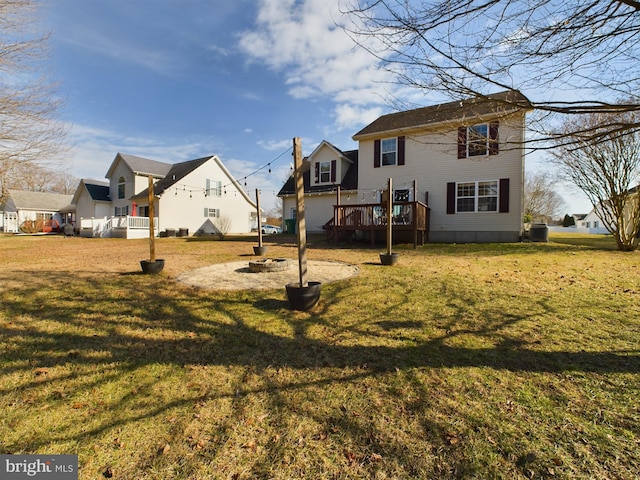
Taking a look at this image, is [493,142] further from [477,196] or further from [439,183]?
[439,183]

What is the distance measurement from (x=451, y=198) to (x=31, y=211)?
51.0 m

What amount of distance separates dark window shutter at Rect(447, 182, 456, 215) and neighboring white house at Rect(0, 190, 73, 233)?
40007mm

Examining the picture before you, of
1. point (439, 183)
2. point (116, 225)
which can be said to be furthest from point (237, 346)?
point (116, 225)

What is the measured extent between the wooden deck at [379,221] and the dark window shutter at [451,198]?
1.09 metres

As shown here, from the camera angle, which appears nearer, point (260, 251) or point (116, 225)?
point (260, 251)

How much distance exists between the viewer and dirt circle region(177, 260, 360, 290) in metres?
5.92

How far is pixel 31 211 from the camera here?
38.2 metres

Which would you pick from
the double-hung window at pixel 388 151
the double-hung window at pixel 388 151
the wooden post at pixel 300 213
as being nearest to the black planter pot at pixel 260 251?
the wooden post at pixel 300 213

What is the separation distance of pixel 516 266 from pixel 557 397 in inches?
238

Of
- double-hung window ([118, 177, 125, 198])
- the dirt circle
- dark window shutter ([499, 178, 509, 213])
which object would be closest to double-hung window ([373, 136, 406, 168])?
dark window shutter ([499, 178, 509, 213])

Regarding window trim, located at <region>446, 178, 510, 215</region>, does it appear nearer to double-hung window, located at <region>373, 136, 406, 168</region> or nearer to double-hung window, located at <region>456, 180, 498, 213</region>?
double-hung window, located at <region>456, 180, 498, 213</region>

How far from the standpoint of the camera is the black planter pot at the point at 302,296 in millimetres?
4418

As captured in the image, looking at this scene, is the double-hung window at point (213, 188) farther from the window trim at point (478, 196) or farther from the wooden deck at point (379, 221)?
the window trim at point (478, 196)

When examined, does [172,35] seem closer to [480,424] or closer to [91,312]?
[91,312]
